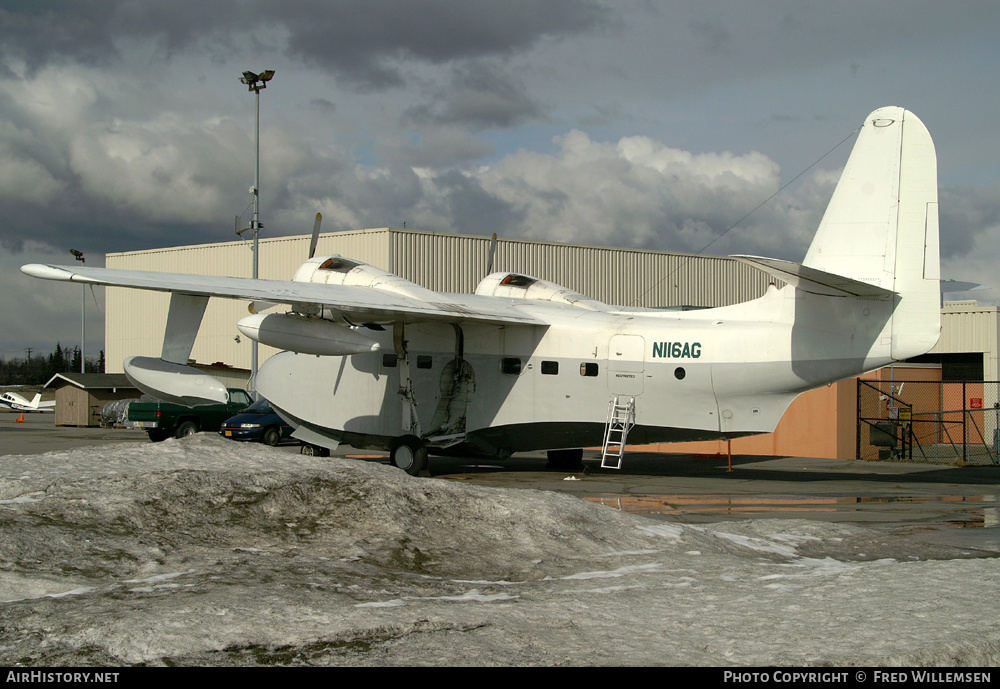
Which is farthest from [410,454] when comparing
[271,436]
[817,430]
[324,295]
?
[817,430]

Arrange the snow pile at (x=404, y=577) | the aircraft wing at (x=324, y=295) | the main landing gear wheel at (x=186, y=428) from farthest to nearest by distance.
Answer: the main landing gear wheel at (x=186, y=428), the aircraft wing at (x=324, y=295), the snow pile at (x=404, y=577)

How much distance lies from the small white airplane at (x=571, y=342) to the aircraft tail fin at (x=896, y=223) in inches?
1.0

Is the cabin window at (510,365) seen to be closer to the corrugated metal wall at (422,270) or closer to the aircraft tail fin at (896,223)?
the aircraft tail fin at (896,223)

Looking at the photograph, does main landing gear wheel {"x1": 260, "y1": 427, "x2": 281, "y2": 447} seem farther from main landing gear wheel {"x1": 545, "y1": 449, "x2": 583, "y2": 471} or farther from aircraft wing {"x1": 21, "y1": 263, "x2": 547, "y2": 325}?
main landing gear wheel {"x1": 545, "y1": 449, "x2": 583, "y2": 471}

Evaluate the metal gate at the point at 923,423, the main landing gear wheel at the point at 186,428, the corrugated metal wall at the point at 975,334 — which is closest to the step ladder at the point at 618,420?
the metal gate at the point at 923,423

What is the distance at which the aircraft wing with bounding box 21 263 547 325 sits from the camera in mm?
14398

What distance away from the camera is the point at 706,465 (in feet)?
77.5

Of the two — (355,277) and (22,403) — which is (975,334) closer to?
(355,277)

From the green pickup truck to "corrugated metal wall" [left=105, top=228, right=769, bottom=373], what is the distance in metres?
11.1

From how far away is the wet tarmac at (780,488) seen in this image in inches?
485

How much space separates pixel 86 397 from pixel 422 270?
68.2 feet

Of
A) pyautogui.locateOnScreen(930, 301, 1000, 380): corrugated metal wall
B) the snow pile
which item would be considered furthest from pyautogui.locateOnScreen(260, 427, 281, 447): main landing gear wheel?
pyautogui.locateOnScreen(930, 301, 1000, 380): corrugated metal wall

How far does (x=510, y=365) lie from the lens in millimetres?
18906

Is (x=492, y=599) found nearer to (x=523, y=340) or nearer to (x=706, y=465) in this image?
(x=523, y=340)
